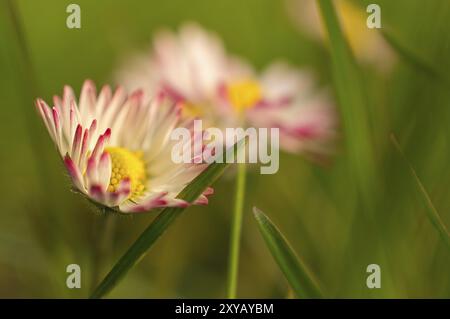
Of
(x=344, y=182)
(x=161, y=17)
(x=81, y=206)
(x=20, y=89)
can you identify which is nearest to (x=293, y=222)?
(x=344, y=182)

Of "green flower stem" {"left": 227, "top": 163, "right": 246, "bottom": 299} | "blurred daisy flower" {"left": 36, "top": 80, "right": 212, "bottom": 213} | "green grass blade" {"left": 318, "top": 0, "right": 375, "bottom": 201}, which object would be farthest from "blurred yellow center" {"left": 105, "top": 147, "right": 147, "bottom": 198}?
"green grass blade" {"left": 318, "top": 0, "right": 375, "bottom": 201}

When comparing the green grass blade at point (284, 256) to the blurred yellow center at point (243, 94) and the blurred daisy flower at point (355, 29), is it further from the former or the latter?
the blurred daisy flower at point (355, 29)

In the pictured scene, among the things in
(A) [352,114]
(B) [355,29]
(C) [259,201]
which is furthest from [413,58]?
(B) [355,29]

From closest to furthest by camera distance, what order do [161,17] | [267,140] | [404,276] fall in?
[404,276] < [267,140] < [161,17]

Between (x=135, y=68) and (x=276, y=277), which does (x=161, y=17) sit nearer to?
(x=135, y=68)

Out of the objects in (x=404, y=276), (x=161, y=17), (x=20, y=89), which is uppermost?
(x=161, y=17)

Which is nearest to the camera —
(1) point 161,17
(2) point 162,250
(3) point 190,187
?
(3) point 190,187

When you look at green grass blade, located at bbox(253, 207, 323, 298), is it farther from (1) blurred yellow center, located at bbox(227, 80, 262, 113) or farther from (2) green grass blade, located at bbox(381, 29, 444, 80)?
(1) blurred yellow center, located at bbox(227, 80, 262, 113)
